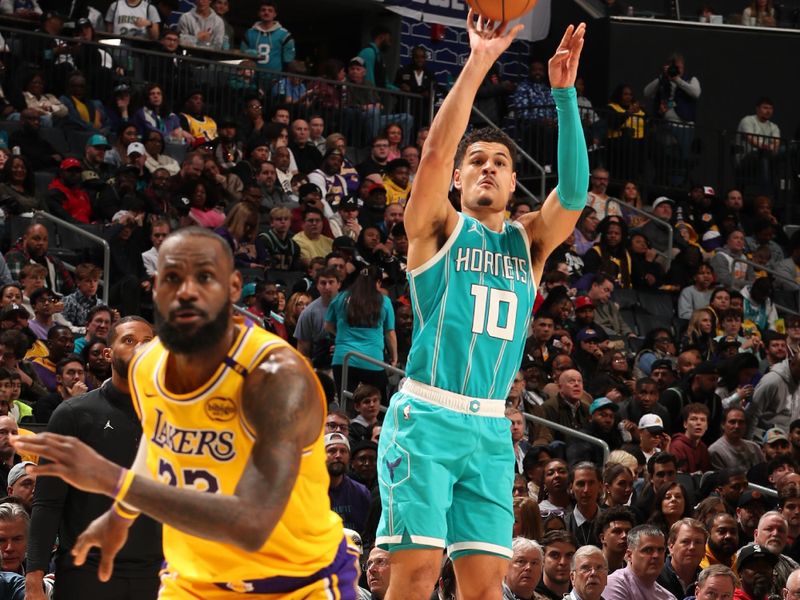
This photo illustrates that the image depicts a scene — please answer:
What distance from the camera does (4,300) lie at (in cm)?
1227

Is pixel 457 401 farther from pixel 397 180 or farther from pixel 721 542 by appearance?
pixel 397 180

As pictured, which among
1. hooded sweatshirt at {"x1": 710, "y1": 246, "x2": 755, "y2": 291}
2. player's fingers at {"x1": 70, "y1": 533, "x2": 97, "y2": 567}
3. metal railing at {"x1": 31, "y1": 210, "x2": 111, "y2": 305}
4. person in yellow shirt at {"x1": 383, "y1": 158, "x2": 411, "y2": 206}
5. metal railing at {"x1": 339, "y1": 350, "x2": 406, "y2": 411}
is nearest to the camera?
player's fingers at {"x1": 70, "y1": 533, "x2": 97, "y2": 567}

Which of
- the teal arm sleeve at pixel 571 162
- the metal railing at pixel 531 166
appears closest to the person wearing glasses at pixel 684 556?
the teal arm sleeve at pixel 571 162

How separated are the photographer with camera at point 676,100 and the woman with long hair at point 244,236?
9025mm

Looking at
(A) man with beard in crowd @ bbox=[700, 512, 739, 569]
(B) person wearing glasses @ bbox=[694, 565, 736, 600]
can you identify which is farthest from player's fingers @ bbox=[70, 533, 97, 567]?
(A) man with beard in crowd @ bbox=[700, 512, 739, 569]

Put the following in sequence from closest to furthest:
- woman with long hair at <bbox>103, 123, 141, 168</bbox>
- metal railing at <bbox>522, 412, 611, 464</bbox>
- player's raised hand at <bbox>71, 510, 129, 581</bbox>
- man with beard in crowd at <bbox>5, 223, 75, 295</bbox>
Answer: player's raised hand at <bbox>71, 510, 129, 581</bbox> < metal railing at <bbox>522, 412, 611, 464</bbox> < man with beard in crowd at <bbox>5, 223, 75, 295</bbox> < woman with long hair at <bbox>103, 123, 141, 168</bbox>

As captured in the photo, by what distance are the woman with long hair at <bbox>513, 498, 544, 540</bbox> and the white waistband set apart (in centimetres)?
398

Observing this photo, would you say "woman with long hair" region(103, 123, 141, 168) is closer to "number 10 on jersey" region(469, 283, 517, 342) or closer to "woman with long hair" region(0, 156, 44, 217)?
"woman with long hair" region(0, 156, 44, 217)

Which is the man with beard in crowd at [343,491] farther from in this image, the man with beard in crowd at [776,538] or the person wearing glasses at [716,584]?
the man with beard in crowd at [776,538]

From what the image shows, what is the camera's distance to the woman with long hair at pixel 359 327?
13.2 m

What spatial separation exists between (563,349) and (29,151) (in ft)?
20.1

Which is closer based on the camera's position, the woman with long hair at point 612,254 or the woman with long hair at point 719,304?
the woman with long hair at point 719,304

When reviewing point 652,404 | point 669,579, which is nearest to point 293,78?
point 652,404

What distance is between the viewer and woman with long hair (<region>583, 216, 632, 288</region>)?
17.9 metres
